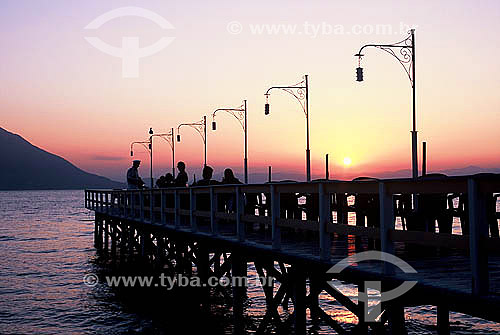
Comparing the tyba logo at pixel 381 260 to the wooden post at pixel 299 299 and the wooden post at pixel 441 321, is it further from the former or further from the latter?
the wooden post at pixel 441 321

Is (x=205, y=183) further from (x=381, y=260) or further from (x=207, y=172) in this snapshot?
(x=381, y=260)

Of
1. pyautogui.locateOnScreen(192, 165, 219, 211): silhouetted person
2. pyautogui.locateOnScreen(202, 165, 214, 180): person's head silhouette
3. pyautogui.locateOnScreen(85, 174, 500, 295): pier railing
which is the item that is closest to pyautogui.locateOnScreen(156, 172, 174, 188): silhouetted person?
pyautogui.locateOnScreen(192, 165, 219, 211): silhouetted person

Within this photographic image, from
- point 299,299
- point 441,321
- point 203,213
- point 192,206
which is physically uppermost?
point 192,206

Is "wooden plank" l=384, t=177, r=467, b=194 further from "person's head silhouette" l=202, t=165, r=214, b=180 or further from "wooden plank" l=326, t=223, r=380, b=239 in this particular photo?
"person's head silhouette" l=202, t=165, r=214, b=180

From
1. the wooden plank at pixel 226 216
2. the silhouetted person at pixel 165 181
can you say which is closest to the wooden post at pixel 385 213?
the wooden plank at pixel 226 216

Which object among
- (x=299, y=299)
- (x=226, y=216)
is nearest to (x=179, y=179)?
(x=226, y=216)

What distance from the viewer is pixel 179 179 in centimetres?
1880

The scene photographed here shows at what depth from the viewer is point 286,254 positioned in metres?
9.24

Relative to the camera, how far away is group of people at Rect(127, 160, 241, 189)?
16.3m

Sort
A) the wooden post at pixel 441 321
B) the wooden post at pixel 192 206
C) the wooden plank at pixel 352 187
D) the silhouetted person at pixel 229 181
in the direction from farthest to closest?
the silhouetted person at pixel 229 181 → the wooden post at pixel 192 206 → the wooden post at pixel 441 321 → the wooden plank at pixel 352 187

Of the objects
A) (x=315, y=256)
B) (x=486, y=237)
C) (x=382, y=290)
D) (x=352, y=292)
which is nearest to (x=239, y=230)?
(x=315, y=256)

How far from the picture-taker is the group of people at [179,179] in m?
16.3

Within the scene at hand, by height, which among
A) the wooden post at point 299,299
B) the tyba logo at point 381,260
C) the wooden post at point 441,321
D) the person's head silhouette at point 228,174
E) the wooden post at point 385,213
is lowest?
the wooden post at point 441,321

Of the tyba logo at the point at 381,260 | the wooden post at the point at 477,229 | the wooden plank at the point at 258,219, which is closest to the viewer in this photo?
the wooden post at the point at 477,229
